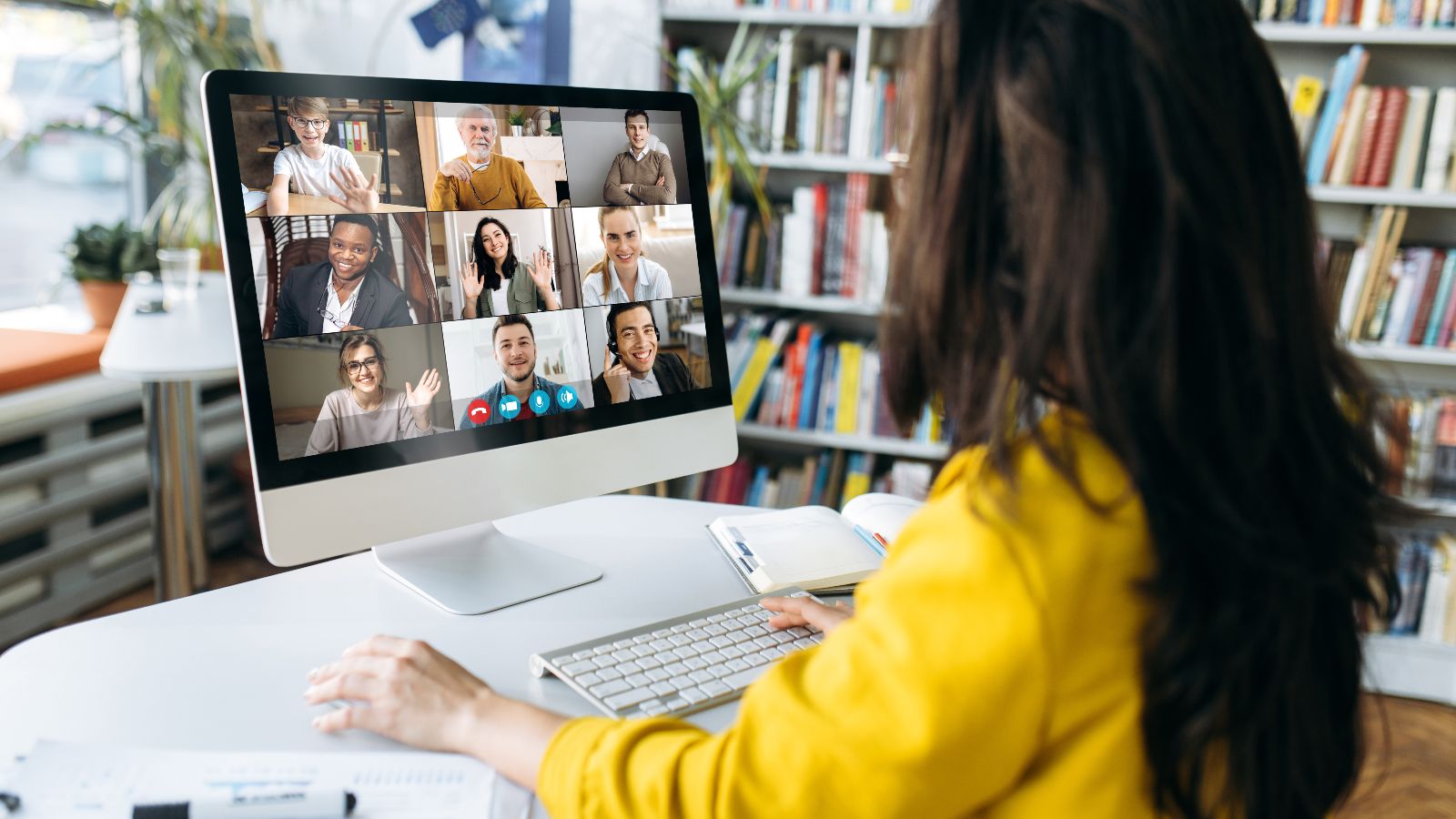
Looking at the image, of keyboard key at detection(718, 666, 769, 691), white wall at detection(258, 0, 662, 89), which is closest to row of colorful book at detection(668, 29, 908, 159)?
white wall at detection(258, 0, 662, 89)

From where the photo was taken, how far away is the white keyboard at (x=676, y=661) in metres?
0.82

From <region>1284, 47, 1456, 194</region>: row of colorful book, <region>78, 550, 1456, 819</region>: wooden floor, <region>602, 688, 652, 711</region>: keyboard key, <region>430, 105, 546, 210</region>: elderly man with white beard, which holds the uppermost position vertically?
<region>1284, 47, 1456, 194</region>: row of colorful book

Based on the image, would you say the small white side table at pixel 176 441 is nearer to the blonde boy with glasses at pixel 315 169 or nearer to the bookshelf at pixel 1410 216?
the blonde boy with glasses at pixel 315 169

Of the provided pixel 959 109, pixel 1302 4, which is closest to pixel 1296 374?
pixel 959 109

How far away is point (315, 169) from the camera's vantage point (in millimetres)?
899

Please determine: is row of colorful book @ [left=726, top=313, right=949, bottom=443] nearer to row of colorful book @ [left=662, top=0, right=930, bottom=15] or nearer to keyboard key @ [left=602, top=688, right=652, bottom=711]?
row of colorful book @ [left=662, top=0, right=930, bottom=15]

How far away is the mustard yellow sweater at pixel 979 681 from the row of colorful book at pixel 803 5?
223cm

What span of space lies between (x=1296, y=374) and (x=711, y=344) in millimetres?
685

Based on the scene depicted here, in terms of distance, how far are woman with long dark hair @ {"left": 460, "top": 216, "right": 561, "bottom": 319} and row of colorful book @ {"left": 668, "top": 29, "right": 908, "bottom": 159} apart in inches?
67.1

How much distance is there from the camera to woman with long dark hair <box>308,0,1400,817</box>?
528 millimetres

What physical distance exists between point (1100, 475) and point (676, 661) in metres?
0.44

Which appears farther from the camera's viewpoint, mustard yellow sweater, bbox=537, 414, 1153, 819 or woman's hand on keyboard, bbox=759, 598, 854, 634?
woman's hand on keyboard, bbox=759, 598, 854, 634

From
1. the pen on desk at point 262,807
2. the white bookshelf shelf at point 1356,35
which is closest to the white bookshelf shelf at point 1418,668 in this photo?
the white bookshelf shelf at point 1356,35

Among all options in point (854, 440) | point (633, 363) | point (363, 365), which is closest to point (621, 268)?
point (633, 363)
